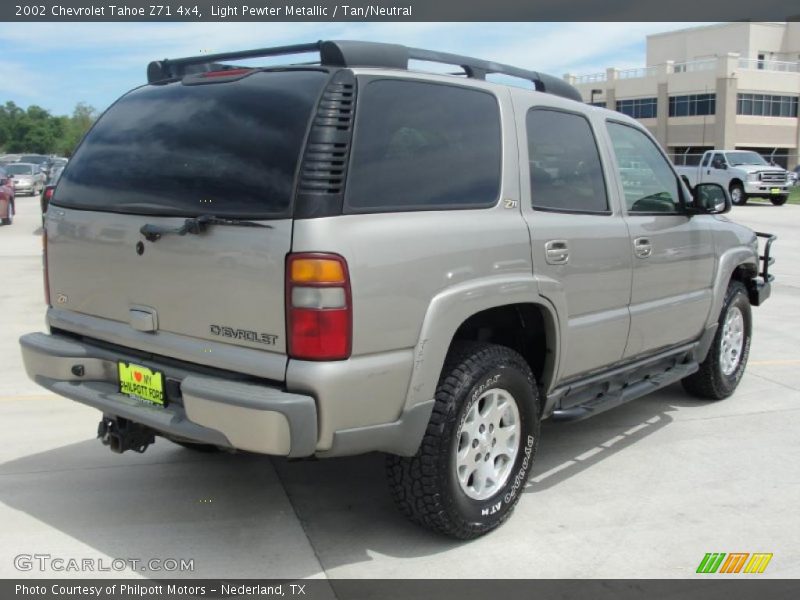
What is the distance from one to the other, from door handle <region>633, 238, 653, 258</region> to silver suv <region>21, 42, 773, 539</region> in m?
0.20

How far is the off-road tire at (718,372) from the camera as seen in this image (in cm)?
605

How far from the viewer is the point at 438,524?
3.71 m

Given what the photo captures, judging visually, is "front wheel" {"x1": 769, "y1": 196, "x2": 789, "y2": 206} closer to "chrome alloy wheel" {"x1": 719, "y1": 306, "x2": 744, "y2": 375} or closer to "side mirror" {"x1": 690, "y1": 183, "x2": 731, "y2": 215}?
"chrome alloy wheel" {"x1": 719, "y1": 306, "x2": 744, "y2": 375}

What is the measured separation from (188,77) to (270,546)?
2213mm

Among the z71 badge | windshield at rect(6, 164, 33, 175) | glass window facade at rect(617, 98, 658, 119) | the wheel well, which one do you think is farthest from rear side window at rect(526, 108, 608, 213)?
glass window facade at rect(617, 98, 658, 119)

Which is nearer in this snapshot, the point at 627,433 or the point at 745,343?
the point at 627,433

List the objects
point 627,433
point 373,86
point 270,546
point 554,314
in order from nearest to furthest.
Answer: point 373,86, point 270,546, point 554,314, point 627,433

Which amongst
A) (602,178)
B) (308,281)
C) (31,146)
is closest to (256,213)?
(308,281)

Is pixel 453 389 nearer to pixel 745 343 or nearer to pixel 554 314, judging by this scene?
pixel 554 314

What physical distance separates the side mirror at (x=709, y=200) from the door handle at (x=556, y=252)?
5.25ft

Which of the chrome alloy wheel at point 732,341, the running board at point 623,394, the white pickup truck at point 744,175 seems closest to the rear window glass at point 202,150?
the running board at point 623,394

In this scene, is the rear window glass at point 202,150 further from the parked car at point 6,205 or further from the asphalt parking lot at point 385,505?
the parked car at point 6,205

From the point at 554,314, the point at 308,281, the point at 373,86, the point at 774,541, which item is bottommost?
the point at 774,541

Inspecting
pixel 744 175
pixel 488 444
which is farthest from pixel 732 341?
pixel 744 175
